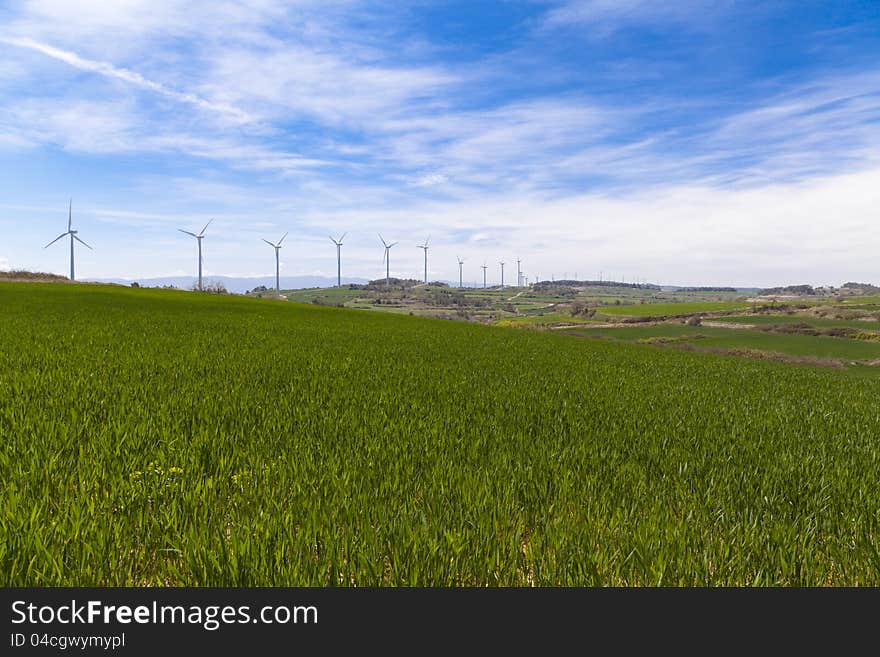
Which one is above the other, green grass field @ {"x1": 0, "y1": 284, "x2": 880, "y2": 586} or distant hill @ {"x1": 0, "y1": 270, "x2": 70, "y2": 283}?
distant hill @ {"x1": 0, "y1": 270, "x2": 70, "y2": 283}

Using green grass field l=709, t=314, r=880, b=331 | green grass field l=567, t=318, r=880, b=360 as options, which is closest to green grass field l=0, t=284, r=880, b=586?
green grass field l=567, t=318, r=880, b=360

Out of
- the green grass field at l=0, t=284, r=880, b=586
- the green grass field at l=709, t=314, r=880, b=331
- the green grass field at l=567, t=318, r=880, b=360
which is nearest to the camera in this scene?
the green grass field at l=0, t=284, r=880, b=586

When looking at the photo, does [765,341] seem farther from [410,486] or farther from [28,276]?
[28,276]

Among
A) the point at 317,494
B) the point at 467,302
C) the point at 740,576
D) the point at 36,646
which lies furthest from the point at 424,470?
the point at 467,302

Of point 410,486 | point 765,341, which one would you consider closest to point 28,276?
point 410,486

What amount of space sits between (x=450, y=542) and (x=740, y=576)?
220cm

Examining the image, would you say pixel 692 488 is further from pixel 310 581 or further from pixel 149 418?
pixel 149 418

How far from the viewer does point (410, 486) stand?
16.0ft

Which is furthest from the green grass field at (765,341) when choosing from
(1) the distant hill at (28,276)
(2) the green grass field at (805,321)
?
(1) the distant hill at (28,276)

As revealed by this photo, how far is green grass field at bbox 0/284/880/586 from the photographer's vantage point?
330cm

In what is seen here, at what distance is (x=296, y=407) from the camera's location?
8164 millimetres

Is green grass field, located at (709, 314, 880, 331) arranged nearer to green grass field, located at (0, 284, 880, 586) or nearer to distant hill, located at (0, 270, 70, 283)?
green grass field, located at (0, 284, 880, 586)

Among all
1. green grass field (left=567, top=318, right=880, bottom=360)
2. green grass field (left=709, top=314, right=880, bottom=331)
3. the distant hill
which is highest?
the distant hill

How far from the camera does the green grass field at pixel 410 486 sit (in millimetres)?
3305
